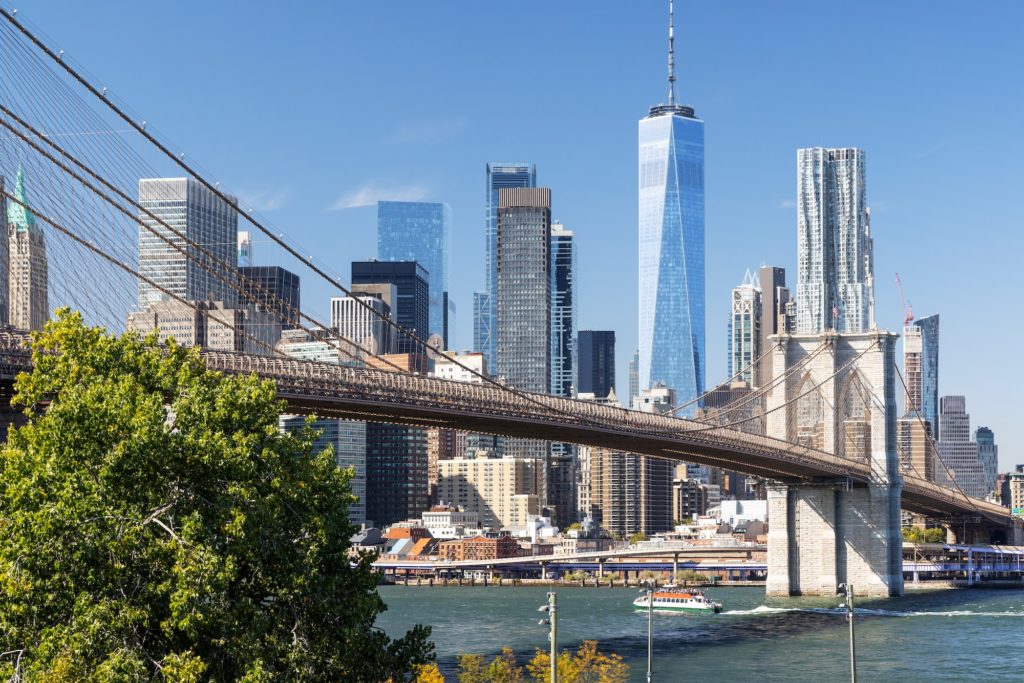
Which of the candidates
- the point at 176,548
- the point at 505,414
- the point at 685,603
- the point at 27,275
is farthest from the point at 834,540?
the point at 176,548

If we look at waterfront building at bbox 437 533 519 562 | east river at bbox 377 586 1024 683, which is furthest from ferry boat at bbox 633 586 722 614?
waterfront building at bbox 437 533 519 562

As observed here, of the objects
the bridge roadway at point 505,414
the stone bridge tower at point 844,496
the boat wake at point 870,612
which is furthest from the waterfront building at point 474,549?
the bridge roadway at point 505,414

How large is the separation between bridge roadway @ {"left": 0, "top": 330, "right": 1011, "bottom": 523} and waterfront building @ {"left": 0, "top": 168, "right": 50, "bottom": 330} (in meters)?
4.03

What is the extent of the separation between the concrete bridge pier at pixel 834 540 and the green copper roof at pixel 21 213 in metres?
51.0

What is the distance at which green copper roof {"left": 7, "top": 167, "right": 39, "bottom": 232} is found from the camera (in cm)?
4184

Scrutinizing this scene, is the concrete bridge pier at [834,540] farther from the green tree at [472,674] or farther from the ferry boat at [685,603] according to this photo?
the green tree at [472,674]

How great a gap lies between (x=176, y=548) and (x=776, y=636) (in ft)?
148

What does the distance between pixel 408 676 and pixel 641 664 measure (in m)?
12.8

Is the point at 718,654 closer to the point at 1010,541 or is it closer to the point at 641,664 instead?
the point at 641,664

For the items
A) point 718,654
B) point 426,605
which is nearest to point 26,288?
point 718,654

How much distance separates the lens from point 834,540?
88.1 metres

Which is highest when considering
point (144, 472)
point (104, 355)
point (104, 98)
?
point (104, 98)

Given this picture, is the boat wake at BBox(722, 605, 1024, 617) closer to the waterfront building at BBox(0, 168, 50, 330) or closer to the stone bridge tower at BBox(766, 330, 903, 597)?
the stone bridge tower at BBox(766, 330, 903, 597)

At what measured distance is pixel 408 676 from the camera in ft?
141
